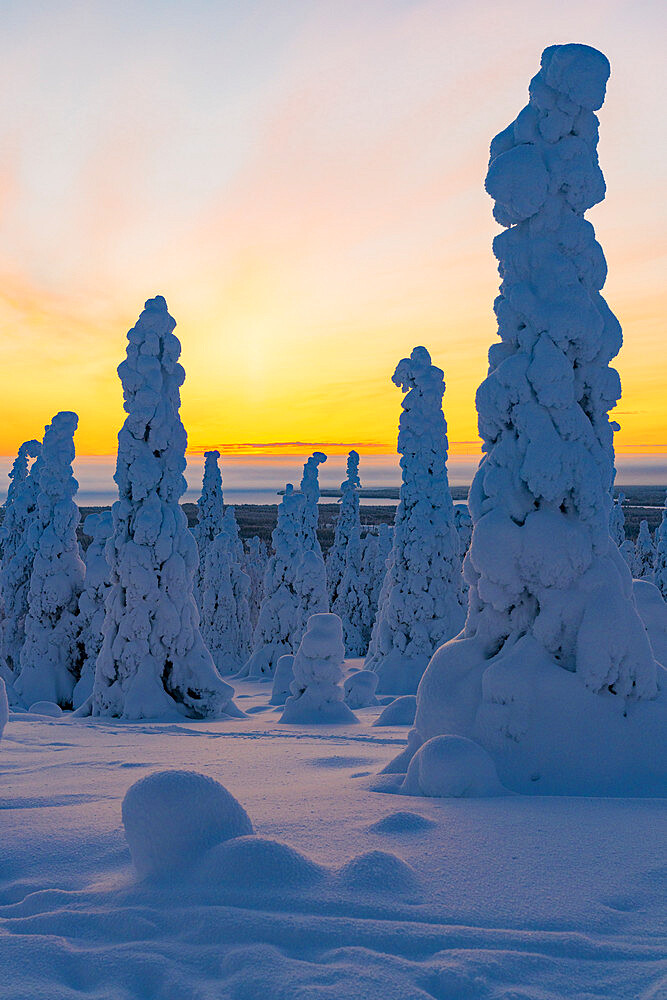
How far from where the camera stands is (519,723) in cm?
570

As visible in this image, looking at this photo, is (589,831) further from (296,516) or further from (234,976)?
(296,516)

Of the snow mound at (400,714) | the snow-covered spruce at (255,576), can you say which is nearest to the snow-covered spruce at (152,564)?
the snow mound at (400,714)

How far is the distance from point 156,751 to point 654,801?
5709 mm

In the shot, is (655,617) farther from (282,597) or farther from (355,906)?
(282,597)

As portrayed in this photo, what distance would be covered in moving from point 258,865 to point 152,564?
11.9 metres

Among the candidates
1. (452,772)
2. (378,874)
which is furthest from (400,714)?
(378,874)

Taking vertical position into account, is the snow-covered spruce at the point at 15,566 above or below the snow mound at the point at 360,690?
above

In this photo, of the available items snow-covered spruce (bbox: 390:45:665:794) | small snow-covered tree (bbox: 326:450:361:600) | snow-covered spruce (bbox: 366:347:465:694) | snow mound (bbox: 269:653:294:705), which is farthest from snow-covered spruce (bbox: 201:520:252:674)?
snow-covered spruce (bbox: 390:45:665:794)

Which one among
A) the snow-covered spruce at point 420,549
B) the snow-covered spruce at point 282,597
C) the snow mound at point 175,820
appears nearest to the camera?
the snow mound at point 175,820

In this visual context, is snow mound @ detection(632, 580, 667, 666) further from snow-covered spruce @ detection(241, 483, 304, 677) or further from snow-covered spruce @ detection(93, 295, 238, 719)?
snow-covered spruce @ detection(241, 483, 304, 677)

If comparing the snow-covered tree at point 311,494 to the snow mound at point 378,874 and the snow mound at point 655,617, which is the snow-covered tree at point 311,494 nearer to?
the snow mound at point 655,617

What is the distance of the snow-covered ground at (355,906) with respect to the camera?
2.46 m

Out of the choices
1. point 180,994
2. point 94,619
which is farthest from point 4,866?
point 94,619

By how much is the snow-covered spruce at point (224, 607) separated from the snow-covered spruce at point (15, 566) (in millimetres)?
10363
